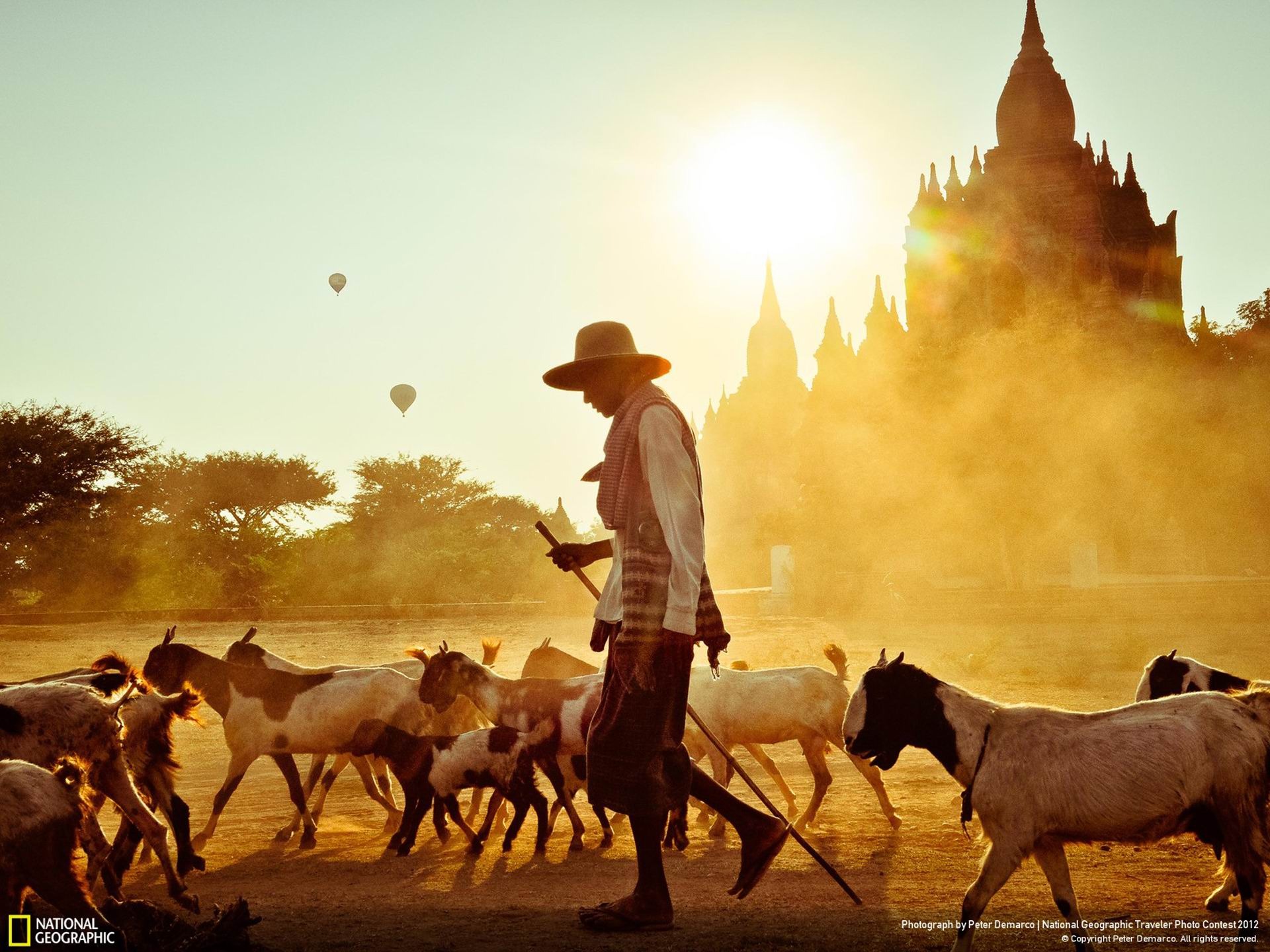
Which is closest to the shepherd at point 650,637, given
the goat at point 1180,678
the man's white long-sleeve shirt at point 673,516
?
the man's white long-sleeve shirt at point 673,516

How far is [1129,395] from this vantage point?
32.6 meters

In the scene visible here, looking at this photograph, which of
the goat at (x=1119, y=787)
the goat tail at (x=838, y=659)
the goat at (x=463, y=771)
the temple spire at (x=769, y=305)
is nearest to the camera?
the goat at (x=1119, y=787)

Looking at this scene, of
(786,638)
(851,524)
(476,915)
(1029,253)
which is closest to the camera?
(476,915)

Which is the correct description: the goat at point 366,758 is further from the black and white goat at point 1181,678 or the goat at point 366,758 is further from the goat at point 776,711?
the black and white goat at point 1181,678

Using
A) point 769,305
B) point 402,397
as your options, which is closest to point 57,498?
point 402,397

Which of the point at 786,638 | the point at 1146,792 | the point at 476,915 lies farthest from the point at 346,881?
the point at 786,638

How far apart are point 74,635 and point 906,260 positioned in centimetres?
3439

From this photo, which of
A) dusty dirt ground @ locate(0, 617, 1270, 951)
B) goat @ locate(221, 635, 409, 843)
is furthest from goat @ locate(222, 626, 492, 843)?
dusty dirt ground @ locate(0, 617, 1270, 951)

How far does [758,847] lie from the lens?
4.98 m

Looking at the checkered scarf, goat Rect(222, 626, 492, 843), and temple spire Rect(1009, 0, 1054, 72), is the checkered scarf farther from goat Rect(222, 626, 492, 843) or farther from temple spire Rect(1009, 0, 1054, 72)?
temple spire Rect(1009, 0, 1054, 72)

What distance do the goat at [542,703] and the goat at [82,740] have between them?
3.02m

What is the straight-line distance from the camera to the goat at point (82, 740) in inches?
224

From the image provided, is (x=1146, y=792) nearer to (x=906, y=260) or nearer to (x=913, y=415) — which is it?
(x=913, y=415)

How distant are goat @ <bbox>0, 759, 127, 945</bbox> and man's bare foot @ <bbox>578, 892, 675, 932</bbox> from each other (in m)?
1.97
